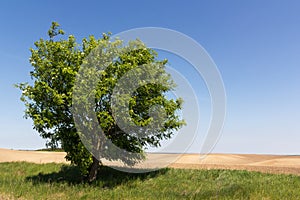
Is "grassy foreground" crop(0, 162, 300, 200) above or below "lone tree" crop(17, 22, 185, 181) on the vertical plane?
below

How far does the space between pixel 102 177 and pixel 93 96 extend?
826 cm

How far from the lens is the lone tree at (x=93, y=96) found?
62.3 ft

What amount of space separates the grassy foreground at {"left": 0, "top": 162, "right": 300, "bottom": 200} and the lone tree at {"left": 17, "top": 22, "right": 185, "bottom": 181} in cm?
200

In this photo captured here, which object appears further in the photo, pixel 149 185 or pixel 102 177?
pixel 102 177

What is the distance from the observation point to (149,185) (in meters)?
20.0

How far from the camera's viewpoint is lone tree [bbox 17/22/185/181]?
62.3 ft

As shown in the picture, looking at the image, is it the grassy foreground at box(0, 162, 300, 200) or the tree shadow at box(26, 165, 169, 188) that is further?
the tree shadow at box(26, 165, 169, 188)

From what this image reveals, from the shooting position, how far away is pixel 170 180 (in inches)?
857

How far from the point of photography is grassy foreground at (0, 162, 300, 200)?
612 inches

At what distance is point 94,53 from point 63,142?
22.2ft

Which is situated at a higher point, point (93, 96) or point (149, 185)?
point (93, 96)

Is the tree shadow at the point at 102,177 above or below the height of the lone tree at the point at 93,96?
below

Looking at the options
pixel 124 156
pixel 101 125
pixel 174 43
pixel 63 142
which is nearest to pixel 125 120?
pixel 101 125

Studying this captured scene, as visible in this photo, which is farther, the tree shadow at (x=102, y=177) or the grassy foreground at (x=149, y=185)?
the tree shadow at (x=102, y=177)
